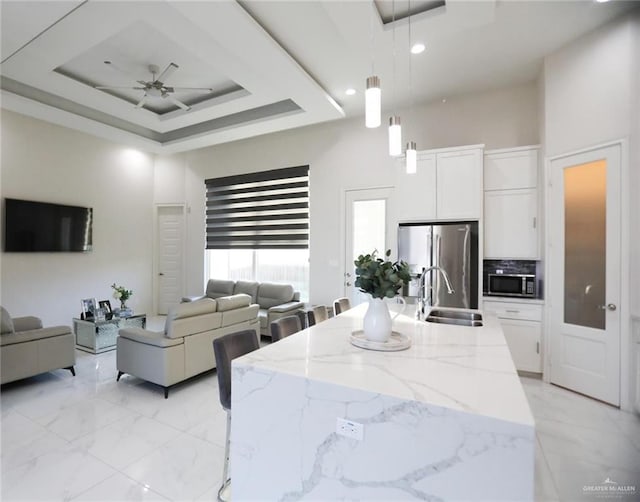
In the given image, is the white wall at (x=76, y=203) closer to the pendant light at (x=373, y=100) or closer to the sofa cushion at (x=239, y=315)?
the sofa cushion at (x=239, y=315)

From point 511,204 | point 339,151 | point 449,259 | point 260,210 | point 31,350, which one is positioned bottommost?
point 31,350

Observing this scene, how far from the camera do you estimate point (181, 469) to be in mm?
2131

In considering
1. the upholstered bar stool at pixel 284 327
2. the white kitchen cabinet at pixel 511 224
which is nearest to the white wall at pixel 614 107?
the white kitchen cabinet at pixel 511 224

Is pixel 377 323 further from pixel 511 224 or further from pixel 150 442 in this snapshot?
pixel 511 224

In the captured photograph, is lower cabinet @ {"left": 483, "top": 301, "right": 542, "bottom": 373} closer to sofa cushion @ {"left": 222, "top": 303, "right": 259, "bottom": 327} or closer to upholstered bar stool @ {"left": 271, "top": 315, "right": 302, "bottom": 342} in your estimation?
upholstered bar stool @ {"left": 271, "top": 315, "right": 302, "bottom": 342}

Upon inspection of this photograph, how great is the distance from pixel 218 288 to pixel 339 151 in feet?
11.0

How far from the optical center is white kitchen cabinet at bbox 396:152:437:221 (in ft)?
13.4

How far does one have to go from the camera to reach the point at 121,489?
195 centimetres

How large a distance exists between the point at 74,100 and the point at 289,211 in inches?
137

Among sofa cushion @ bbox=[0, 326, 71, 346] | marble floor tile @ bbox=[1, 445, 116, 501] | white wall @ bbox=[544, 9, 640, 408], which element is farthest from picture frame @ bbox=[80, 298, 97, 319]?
white wall @ bbox=[544, 9, 640, 408]

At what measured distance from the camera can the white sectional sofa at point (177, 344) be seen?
122 inches

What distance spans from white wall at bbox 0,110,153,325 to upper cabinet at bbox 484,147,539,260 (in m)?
6.32

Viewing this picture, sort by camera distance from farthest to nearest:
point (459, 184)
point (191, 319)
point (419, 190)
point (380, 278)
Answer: point (419, 190) < point (459, 184) < point (191, 319) < point (380, 278)

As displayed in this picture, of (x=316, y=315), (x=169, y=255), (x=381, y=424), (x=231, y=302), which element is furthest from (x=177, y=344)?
(x=169, y=255)
